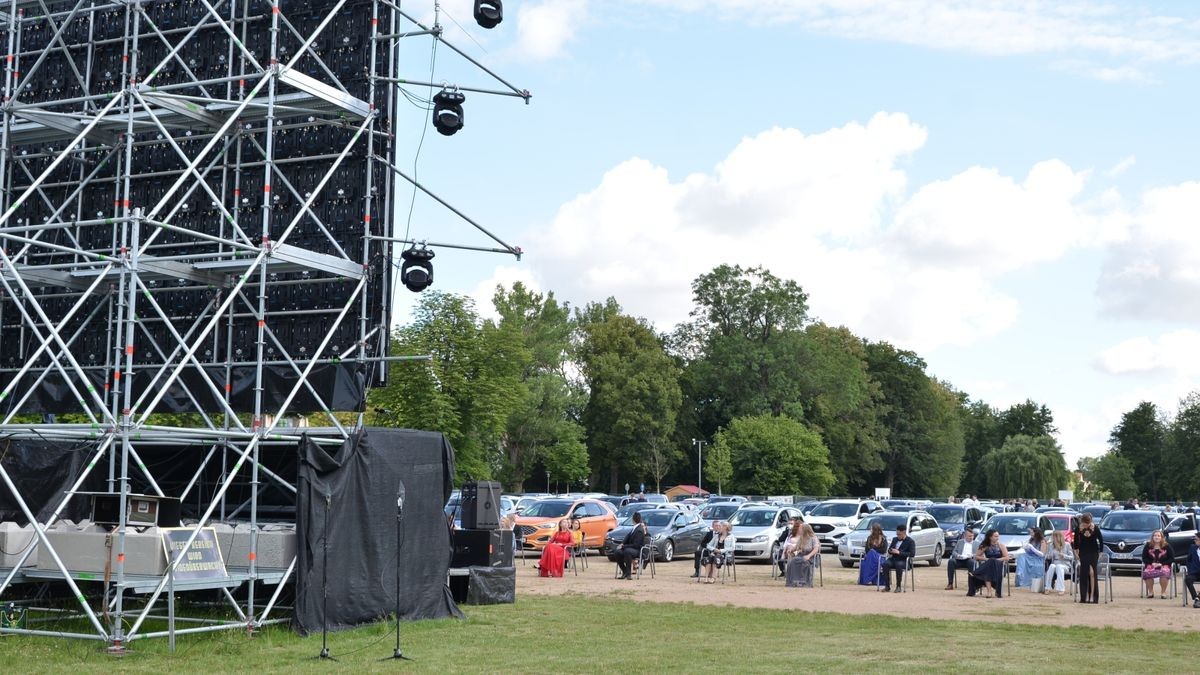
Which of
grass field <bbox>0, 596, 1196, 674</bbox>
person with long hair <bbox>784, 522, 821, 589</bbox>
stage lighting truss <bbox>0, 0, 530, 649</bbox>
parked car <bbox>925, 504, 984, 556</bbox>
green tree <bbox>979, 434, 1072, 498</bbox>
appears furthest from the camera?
green tree <bbox>979, 434, 1072, 498</bbox>

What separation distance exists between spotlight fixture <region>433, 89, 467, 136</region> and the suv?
64.9ft

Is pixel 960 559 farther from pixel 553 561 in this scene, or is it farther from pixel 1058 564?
pixel 553 561

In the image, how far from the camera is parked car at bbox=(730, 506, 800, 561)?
3142cm

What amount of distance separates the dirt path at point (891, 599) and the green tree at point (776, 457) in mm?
51036

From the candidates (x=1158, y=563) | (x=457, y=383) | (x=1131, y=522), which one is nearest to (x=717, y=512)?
(x=457, y=383)

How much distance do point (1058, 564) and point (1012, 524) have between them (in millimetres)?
6732

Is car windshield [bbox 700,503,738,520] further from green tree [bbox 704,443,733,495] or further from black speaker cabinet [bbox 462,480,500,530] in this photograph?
green tree [bbox 704,443,733,495]

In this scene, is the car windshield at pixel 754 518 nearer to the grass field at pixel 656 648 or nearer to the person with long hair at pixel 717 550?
the person with long hair at pixel 717 550

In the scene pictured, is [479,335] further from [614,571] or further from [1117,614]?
[1117,614]

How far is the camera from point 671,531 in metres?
33.1

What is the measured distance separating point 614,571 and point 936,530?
9.20 metres

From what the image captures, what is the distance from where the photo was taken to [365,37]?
58.7 ft

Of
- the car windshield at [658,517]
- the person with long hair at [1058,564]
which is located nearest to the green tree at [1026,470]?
the car windshield at [658,517]

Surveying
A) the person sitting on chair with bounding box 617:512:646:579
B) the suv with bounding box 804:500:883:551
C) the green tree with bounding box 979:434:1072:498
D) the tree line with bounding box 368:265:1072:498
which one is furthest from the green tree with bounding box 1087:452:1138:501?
the person sitting on chair with bounding box 617:512:646:579
